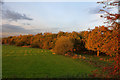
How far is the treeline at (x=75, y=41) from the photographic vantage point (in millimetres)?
10389

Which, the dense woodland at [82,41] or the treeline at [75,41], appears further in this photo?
the treeline at [75,41]

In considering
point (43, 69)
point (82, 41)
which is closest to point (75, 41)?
point (82, 41)

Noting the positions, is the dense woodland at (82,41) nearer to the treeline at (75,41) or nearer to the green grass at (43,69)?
the treeline at (75,41)

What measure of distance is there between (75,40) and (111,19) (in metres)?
11.2

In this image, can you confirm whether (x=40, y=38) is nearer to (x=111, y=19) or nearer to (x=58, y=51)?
(x=58, y=51)

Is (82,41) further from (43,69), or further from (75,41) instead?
(43,69)

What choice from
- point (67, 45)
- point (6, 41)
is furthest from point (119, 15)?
point (6, 41)

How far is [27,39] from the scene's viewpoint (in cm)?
2369

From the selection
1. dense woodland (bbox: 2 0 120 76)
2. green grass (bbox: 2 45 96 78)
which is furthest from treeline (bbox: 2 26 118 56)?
green grass (bbox: 2 45 96 78)

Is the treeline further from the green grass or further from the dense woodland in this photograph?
the green grass

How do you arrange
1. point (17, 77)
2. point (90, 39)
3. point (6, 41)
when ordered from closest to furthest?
1. point (17, 77)
2. point (90, 39)
3. point (6, 41)

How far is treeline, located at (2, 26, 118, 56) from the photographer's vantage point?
1039 centimetres

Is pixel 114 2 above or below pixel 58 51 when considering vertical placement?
above

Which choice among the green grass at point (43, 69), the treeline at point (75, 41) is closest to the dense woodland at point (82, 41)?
the treeline at point (75, 41)
